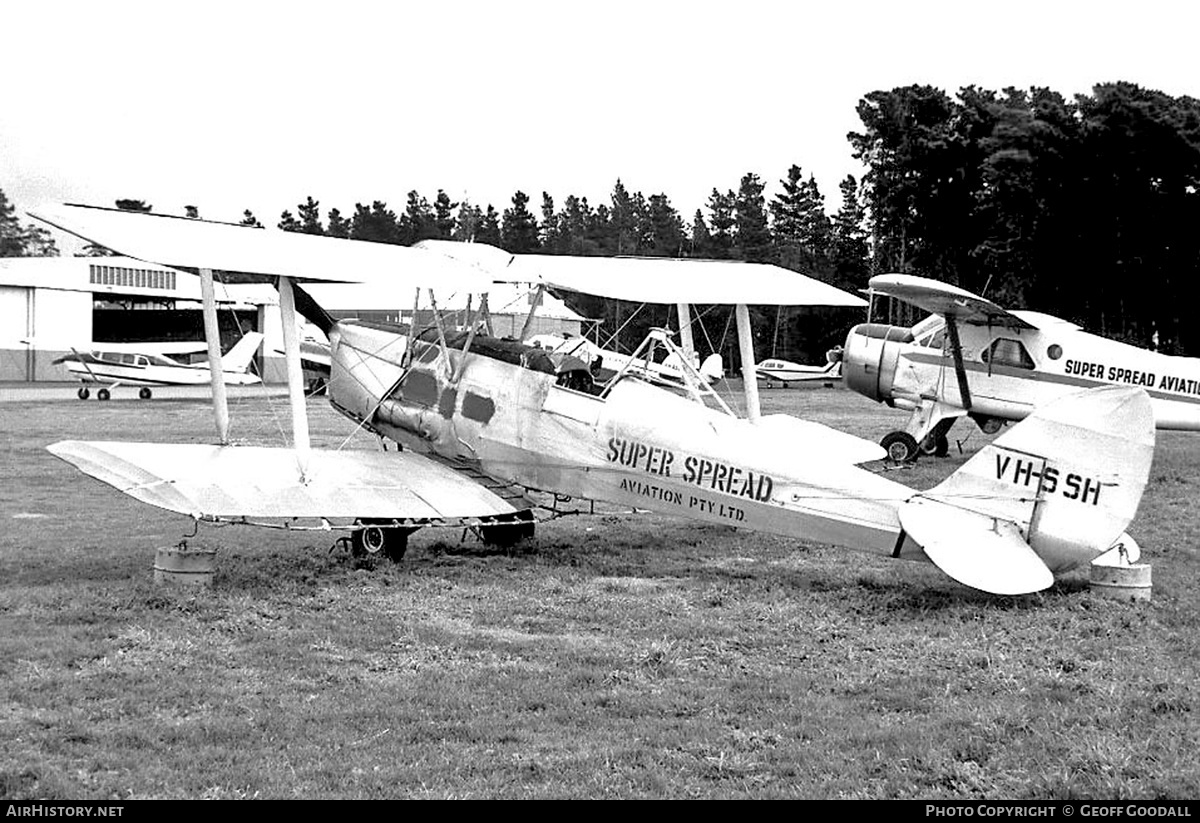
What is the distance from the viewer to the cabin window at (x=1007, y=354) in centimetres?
1627

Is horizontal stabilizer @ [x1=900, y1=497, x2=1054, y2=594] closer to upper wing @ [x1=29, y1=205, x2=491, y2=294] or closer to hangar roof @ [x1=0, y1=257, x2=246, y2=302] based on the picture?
upper wing @ [x1=29, y1=205, x2=491, y2=294]

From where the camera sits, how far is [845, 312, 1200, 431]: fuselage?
1541 centimetres

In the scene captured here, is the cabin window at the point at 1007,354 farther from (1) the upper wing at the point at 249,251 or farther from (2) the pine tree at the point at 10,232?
(2) the pine tree at the point at 10,232

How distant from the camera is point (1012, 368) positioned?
53.5ft

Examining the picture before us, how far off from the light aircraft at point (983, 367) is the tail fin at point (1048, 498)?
7.33m

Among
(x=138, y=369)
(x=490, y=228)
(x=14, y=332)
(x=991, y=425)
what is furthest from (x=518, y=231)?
(x=991, y=425)

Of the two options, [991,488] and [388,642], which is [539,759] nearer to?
[388,642]

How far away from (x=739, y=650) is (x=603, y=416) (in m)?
2.98

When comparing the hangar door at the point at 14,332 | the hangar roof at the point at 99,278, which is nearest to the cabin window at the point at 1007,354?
the hangar roof at the point at 99,278

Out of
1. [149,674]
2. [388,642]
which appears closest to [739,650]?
[388,642]

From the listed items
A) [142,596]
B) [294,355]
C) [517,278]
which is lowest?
[142,596]
